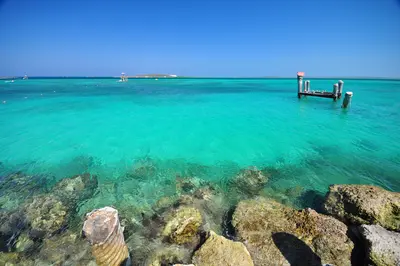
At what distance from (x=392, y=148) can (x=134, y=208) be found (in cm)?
1110

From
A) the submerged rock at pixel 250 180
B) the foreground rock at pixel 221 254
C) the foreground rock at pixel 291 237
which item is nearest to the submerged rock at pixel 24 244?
the foreground rock at pixel 221 254

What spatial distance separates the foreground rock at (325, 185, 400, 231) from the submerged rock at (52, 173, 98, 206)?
6.15 m

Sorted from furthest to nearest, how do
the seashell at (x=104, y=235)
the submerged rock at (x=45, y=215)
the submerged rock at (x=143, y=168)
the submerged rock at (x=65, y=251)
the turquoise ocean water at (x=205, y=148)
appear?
1. the submerged rock at (x=143, y=168)
2. the turquoise ocean water at (x=205, y=148)
3. the submerged rock at (x=45, y=215)
4. the submerged rock at (x=65, y=251)
5. the seashell at (x=104, y=235)

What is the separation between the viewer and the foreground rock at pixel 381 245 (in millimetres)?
2931

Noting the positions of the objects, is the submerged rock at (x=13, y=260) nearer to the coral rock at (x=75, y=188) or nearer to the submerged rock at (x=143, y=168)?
the coral rock at (x=75, y=188)

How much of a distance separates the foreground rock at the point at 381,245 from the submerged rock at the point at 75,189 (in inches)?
246

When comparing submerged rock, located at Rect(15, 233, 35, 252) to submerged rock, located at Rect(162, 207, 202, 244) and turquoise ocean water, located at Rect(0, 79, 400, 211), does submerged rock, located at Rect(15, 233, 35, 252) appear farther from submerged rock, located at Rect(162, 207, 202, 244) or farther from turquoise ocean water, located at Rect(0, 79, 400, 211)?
submerged rock, located at Rect(162, 207, 202, 244)

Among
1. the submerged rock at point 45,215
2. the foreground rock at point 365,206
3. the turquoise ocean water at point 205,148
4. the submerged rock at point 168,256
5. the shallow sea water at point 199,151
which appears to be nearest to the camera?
the submerged rock at point 168,256

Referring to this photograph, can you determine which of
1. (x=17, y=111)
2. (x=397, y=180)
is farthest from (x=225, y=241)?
(x=17, y=111)

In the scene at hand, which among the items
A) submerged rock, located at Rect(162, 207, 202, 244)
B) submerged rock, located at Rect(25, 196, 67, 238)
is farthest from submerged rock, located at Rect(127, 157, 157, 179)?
submerged rock, located at Rect(162, 207, 202, 244)

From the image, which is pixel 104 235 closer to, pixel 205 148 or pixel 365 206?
pixel 365 206

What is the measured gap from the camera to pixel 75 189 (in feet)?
19.8

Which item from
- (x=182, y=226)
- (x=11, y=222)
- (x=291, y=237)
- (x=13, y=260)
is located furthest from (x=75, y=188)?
(x=291, y=237)

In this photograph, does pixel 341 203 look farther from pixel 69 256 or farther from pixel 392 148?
pixel 392 148
